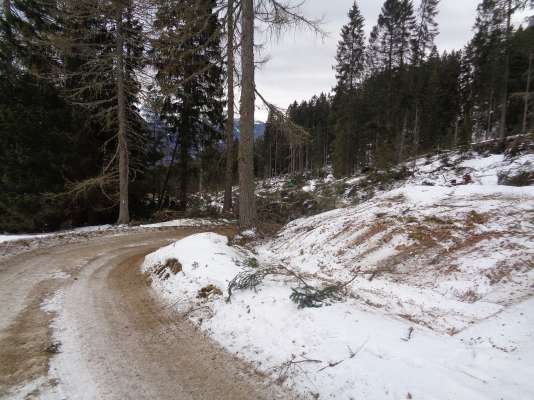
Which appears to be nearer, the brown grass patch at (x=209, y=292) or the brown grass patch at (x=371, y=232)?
the brown grass patch at (x=209, y=292)

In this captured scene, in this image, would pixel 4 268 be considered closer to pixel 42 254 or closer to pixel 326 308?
pixel 42 254

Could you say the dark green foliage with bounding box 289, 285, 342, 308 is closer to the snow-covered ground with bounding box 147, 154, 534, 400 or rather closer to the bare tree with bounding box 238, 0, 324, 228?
the snow-covered ground with bounding box 147, 154, 534, 400

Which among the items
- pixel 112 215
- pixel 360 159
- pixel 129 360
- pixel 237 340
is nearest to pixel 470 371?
pixel 237 340

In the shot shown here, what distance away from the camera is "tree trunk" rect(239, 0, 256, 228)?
9.41 m

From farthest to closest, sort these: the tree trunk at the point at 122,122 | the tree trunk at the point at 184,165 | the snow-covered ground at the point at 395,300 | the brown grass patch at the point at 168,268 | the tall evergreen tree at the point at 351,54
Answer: the tall evergreen tree at the point at 351,54 → the tree trunk at the point at 184,165 → the tree trunk at the point at 122,122 → the brown grass patch at the point at 168,268 → the snow-covered ground at the point at 395,300

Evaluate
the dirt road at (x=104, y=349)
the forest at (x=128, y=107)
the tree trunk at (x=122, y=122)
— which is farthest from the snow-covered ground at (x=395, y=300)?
the tree trunk at (x=122, y=122)

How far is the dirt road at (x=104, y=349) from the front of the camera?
264 centimetres

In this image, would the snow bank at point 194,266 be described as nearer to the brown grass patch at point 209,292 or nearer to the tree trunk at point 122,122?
the brown grass patch at point 209,292

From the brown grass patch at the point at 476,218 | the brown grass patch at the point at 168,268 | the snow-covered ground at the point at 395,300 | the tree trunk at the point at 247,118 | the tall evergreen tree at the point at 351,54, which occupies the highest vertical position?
the tall evergreen tree at the point at 351,54

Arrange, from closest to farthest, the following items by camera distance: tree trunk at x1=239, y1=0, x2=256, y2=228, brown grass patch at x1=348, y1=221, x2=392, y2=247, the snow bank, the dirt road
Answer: the dirt road, the snow bank, brown grass patch at x1=348, y1=221, x2=392, y2=247, tree trunk at x1=239, y1=0, x2=256, y2=228

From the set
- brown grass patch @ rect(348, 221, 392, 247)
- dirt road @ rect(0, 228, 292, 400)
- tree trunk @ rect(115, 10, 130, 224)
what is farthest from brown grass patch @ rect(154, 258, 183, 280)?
tree trunk @ rect(115, 10, 130, 224)

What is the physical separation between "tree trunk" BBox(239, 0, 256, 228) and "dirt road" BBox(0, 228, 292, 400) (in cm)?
513

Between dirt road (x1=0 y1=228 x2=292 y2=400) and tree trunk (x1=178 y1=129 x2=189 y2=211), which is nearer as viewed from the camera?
dirt road (x1=0 y1=228 x2=292 y2=400)

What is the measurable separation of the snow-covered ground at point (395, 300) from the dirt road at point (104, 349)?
0.33 m
